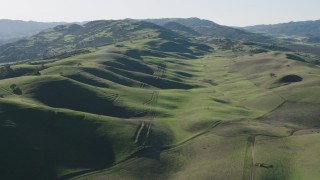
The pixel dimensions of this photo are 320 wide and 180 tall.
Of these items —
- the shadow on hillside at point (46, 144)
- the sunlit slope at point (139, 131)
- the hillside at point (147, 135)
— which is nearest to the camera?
the shadow on hillside at point (46, 144)

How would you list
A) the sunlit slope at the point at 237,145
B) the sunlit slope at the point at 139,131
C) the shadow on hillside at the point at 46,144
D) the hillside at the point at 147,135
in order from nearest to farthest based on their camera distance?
1. the sunlit slope at the point at 237,145
2. the shadow on hillside at the point at 46,144
3. the hillside at the point at 147,135
4. the sunlit slope at the point at 139,131

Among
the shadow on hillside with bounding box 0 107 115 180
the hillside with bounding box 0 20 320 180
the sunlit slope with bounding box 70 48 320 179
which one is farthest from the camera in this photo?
the hillside with bounding box 0 20 320 180

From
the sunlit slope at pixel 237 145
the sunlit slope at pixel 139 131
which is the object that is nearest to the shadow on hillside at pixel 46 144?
the sunlit slope at pixel 139 131

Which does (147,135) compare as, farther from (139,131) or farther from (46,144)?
(46,144)

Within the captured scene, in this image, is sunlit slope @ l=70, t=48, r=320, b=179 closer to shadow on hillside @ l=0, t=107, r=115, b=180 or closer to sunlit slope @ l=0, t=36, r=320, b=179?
sunlit slope @ l=0, t=36, r=320, b=179

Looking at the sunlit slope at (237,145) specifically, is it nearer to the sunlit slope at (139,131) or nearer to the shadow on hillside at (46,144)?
the sunlit slope at (139,131)

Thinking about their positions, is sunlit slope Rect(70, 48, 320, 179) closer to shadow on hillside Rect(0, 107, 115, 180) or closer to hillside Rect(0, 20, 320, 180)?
hillside Rect(0, 20, 320, 180)

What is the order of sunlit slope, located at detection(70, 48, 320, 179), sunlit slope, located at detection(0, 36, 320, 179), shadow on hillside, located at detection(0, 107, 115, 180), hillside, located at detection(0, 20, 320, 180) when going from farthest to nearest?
1. sunlit slope, located at detection(0, 36, 320, 179)
2. hillside, located at detection(0, 20, 320, 180)
3. shadow on hillside, located at detection(0, 107, 115, 180)
4. sunlit slope, located at detection(70, 48, 320, 179)

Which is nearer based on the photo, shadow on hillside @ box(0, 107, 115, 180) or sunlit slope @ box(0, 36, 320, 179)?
shadow on hillside @ box(0, 107, 115, 180)

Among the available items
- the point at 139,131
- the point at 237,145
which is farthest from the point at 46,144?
the point at 237,145

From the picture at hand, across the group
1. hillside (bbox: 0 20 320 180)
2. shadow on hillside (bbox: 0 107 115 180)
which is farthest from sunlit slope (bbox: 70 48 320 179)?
shadow on hillside (bbox: 0 107 115 180)

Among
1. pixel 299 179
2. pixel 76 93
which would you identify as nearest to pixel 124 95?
pixel 76 93
